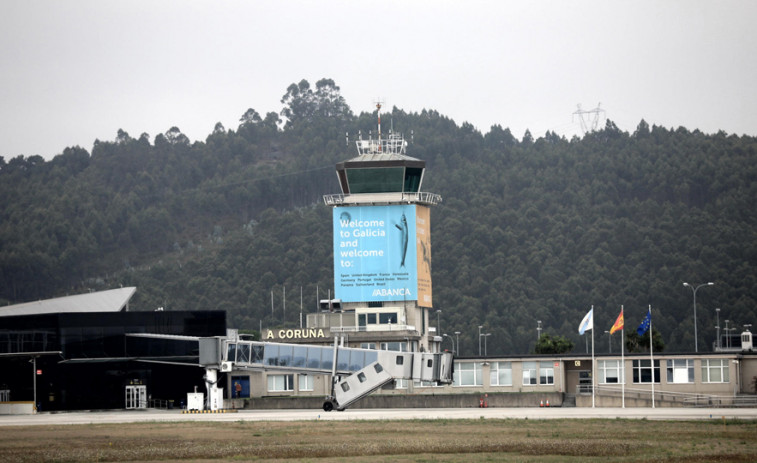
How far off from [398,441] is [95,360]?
49326 mm

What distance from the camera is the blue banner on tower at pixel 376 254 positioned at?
10881cm

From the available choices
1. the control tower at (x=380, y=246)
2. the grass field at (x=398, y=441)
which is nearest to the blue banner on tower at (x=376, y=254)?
the control tower at (x=380, y=246)

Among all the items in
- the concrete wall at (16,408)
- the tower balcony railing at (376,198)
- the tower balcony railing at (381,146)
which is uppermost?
the tower balcony railing at (381,146)

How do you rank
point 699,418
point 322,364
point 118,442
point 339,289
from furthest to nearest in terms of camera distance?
1. point 339,289
2. point 322,364
3. point 699,418
4. point 118,442

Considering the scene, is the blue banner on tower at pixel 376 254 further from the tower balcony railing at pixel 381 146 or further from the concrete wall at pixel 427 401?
the concrete wall at pixel 427 401

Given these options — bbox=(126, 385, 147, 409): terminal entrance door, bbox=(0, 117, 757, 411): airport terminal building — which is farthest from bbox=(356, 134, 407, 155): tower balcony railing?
bbox=(126, 385, 147, 409): terminal entrance door

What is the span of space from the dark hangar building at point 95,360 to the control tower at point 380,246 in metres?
16.8

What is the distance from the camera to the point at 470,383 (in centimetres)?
10156

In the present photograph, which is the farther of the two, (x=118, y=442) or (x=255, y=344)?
(x=255, y=344)

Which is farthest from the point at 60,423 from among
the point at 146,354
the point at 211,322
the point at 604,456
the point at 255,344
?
the point at 604,456

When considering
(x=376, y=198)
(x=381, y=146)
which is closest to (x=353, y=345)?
(x=376, y=198)

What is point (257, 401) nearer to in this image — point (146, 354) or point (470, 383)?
point (146, 354)

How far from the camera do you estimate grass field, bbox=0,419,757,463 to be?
1699 inches

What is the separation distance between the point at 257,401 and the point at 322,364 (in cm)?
1535
